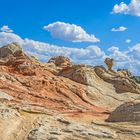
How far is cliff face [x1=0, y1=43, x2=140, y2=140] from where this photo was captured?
30105 mm

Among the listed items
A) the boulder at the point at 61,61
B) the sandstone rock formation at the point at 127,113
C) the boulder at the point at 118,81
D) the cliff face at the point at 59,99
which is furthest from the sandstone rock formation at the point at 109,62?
the sandstone rock formation at the point at 127,113

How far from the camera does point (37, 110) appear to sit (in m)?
36.5

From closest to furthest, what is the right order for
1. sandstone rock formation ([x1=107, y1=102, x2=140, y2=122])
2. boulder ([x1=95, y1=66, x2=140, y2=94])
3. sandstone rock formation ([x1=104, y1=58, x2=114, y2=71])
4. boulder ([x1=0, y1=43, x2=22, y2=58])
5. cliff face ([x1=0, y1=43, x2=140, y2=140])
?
cliff face ([x1=0, y1=43, x2=140, y2=140]) → sandstone rock formation ([x1=107, y1=102, x2=140, y2=122]) → boulder ([x1=95, y1=66, x2=140, y2=94]) → sandstone rock formation ([x1=104, y1=58, x2=114, y2=71]) → boulder ([x1=0, y1=43, x2=22, y2=58])

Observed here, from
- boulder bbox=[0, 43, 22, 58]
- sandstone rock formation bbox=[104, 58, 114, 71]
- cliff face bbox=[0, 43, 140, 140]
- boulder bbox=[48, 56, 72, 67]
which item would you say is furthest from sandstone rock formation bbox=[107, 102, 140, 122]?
boulder bbox=[0, 43, 22, 58]

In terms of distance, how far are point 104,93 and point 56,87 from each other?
8.94 meters

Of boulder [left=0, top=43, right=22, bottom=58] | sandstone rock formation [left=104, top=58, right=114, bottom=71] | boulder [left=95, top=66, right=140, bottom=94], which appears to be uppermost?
boulder [left=0, top=43, right=22, bottom=58]

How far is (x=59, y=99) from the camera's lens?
52500 millimetres

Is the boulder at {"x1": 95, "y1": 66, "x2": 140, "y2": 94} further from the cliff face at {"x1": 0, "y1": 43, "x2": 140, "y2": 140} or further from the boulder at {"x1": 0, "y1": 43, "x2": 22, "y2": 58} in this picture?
the boulder at {"x1": 0, "y1": 43, "x2": 22, "y2": 58}

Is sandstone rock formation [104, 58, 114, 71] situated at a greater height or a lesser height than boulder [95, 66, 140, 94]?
greater

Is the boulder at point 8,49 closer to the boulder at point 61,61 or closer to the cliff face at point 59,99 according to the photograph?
the cliff face at point 59,99

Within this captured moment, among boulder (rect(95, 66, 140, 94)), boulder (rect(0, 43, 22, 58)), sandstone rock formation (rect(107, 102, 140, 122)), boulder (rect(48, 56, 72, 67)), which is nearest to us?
sandstone rock formation (rect(107, 102, 140, 122))

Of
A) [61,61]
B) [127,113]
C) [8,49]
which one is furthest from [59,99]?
[8,49]

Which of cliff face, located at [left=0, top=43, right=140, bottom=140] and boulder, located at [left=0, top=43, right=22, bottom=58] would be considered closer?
cliff face, located at [left=0, top=43, right=140, bottom=140]

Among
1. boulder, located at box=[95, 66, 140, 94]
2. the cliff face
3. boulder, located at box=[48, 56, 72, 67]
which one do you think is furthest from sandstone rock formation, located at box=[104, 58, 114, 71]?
boulder, located at box=[48, 56, 72, 67]
